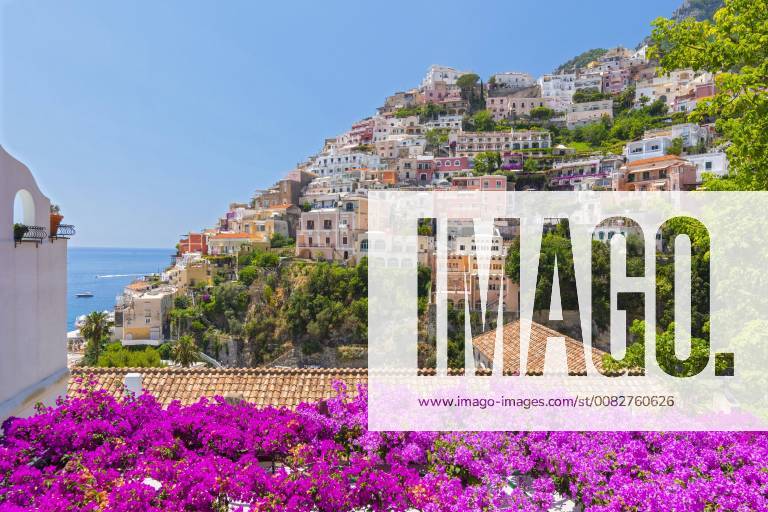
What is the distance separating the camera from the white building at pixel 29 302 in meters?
4.14

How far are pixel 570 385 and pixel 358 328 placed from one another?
3370cm

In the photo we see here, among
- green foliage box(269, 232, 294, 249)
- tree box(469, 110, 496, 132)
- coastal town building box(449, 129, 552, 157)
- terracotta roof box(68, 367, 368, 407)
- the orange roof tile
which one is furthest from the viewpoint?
tree box(469, 110, 496, 132)

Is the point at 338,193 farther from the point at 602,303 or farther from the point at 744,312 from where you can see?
the point at 744,312

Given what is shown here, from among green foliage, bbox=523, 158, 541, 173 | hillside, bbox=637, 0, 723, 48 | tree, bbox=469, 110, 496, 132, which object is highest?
hillside, bbox=637, 0, 723, 48

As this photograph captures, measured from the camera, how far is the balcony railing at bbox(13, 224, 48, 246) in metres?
4.27

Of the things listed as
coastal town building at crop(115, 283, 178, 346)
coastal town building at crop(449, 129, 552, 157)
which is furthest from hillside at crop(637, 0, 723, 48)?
coastal town building at crop(115, 283, 178, 346)

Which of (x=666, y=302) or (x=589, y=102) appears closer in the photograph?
(x=666, y=302)

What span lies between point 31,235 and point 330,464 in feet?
11.3

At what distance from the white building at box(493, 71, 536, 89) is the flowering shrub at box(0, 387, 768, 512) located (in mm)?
88471

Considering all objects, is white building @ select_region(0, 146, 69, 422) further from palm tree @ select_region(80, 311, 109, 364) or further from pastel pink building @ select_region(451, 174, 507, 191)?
pastel pink building @ select_region(451, 174, 507, 191)

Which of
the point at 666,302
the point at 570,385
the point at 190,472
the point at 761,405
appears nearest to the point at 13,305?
the point at 190,472

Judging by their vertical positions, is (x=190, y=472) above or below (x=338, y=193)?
below

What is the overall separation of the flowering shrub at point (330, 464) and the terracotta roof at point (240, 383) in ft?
8.83

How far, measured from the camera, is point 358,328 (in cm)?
3919
